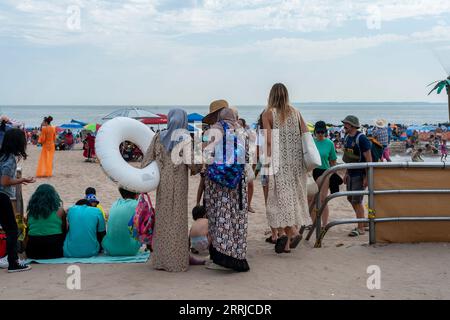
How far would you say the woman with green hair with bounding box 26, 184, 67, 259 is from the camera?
5.52 metres

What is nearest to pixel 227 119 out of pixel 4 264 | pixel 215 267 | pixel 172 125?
pixel 172 125

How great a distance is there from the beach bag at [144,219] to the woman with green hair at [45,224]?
Answer: 0.93 m

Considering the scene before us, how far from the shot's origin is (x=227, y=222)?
503 centimetres

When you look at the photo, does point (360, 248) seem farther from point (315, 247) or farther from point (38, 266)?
point (38, 266)

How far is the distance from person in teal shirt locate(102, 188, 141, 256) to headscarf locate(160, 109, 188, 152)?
94 centimetres

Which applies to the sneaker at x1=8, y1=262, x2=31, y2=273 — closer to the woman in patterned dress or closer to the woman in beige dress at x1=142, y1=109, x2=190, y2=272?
the woman in beige dress at x1=142, y1=109, x2=190, y2=272

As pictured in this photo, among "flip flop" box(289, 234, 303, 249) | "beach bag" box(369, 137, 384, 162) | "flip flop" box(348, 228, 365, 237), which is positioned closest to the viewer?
"flip flop" box(289, 234, 303, 249)

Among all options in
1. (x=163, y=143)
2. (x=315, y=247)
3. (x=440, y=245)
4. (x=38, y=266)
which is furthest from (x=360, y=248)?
(x=38, y=266)

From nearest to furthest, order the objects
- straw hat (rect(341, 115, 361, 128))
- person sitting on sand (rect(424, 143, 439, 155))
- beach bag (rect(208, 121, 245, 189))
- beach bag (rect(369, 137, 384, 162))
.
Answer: beach bag (rect(208, 121, 245, 189)), straw hat (rect(341, 115, 361, 128)), beach bag (rect(369, 137, 384, 162)), person sitting on sand (rect(424, 143, 439, 155))

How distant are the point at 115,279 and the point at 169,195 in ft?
2.85

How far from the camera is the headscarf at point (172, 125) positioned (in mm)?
5070

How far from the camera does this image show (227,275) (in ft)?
16.4

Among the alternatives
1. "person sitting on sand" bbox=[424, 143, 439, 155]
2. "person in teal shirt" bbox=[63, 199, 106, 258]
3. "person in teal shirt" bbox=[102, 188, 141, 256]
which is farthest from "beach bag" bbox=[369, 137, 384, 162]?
"person sitting on sand" bbox=[424, 143, 439, 155]
